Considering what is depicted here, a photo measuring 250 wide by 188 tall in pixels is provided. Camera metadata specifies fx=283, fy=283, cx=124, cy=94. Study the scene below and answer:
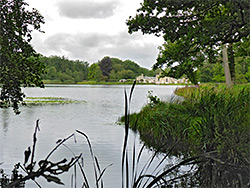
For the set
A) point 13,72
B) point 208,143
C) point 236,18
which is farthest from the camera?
point 236,18

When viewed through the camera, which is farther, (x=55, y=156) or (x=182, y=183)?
(x=55, y=156)

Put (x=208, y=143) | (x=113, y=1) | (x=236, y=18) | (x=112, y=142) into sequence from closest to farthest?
1. (x=208, y=143)
2. (x=113, y=1)
3. (x=236, y=18)
4. (x=112, y=142)

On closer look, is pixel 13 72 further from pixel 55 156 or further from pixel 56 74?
pixel 56 74

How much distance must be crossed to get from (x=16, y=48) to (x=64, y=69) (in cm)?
2704

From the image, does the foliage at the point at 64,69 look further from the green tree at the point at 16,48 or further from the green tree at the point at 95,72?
the green tree at the point at 16,48

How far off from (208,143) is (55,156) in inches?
111

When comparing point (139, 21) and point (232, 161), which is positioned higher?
point (139, 21)

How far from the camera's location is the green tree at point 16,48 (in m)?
2.94

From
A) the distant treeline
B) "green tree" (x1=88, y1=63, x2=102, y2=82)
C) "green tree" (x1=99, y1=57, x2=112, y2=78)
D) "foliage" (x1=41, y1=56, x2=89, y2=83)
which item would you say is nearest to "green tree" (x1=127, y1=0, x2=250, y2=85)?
the distant treeline

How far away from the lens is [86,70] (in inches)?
1398

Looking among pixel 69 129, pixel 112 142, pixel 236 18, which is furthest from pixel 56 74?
pixel 236 18

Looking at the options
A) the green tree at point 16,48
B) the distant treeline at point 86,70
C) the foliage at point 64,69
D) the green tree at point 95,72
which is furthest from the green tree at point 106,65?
the green tree at point 16,48

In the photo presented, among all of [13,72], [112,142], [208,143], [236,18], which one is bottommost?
[112,142]

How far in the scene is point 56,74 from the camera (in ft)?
89.4
